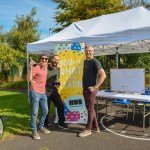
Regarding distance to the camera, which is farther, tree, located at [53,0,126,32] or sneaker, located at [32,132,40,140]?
tree, located at [53,0,126,32]

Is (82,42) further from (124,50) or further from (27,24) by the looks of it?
(27,24)

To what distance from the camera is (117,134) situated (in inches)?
224

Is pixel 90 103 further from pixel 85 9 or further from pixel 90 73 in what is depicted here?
pixel 85 9

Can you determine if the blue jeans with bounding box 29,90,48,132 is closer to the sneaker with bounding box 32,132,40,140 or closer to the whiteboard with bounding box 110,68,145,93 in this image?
the sneaker with bounding box 32,132,40,140

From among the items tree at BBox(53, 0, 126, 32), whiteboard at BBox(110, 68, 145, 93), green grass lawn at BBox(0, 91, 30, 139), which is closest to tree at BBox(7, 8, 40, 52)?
tree at BBox(53, 0, 126, 32)

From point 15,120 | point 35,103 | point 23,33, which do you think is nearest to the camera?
point 35,103

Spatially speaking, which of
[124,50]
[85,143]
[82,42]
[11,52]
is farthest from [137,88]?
[11,52]

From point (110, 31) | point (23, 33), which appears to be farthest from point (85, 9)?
point (110, 31)

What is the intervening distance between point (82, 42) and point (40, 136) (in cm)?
285

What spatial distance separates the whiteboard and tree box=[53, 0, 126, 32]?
989cm

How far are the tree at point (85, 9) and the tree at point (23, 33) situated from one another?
4364mm

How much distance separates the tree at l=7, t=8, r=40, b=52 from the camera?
21.7m

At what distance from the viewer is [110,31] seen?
6750mm

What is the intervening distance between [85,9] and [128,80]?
11.4m
